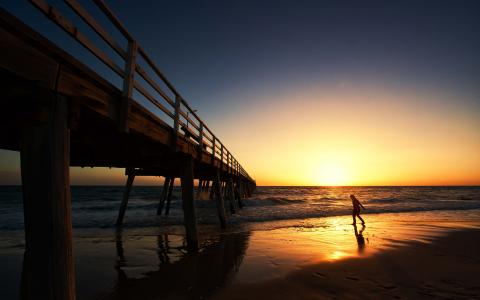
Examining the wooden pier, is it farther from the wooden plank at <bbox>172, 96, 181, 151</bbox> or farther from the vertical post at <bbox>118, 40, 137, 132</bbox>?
the wooden plank at <bbox>172, 96, 181, 151</bbox>

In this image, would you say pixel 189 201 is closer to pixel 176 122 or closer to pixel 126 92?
pixel 176 122

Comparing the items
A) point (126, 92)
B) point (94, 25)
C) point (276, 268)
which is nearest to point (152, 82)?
point (126, 92)

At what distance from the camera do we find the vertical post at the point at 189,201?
9016mm

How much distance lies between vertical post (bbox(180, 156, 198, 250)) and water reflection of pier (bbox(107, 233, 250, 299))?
47cm

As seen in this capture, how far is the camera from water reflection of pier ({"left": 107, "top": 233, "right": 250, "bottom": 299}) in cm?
567

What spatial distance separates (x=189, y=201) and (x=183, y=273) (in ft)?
8.33

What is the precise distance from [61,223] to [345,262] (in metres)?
6.81

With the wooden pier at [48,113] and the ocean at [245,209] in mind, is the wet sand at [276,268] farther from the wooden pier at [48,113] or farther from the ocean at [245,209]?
the ocean at [245,209]

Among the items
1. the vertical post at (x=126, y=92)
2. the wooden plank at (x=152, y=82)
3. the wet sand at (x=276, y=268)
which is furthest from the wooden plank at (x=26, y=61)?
the wet sand at (x=276, y=268)

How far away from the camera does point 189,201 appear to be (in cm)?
905

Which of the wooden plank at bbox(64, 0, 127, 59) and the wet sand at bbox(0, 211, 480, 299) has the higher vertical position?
the wooden plank at bbox(64, 0, 127, 59)

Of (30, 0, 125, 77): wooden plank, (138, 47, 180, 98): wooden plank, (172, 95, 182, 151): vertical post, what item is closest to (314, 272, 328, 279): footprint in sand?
(172, 95, 182, 151): vertical post

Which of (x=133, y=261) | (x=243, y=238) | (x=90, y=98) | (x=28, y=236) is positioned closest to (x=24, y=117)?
(x=90, y=98)

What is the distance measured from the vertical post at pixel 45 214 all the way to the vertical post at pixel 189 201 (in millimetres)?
6051
